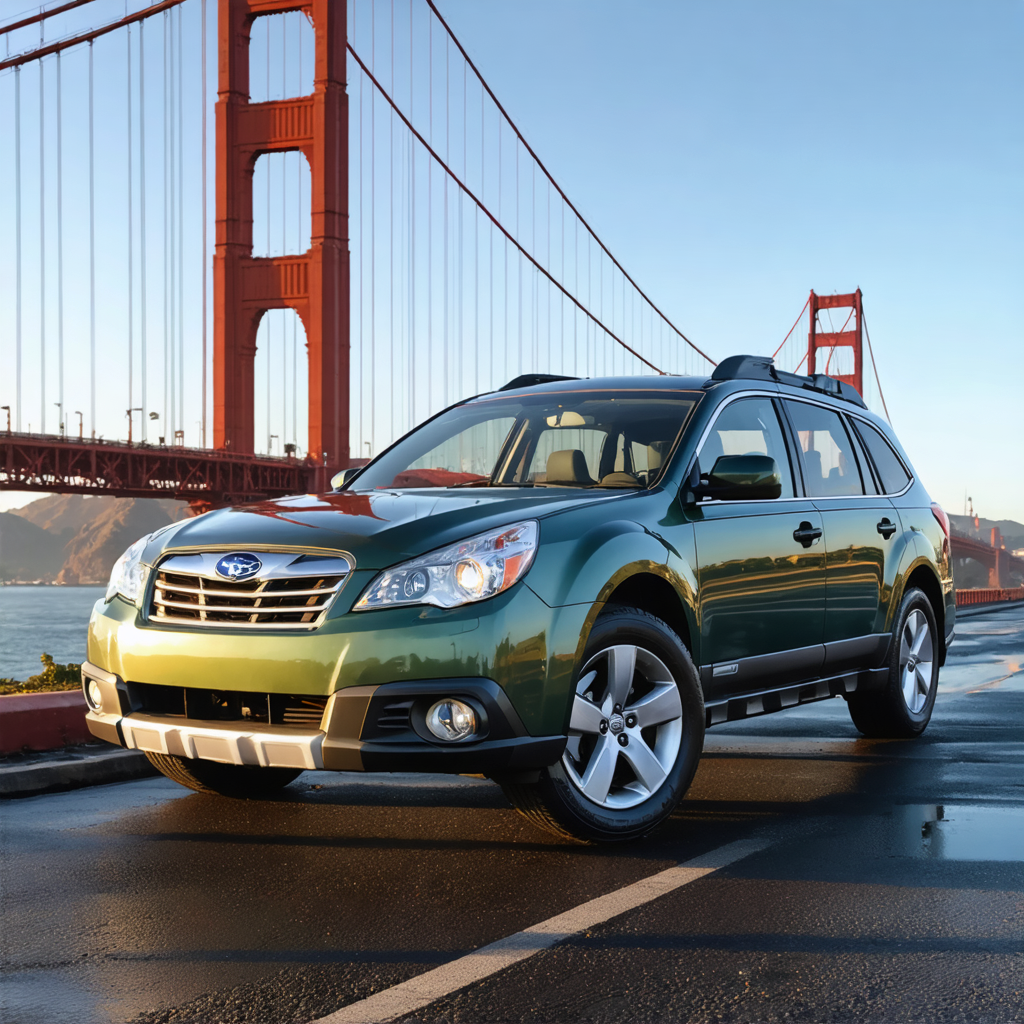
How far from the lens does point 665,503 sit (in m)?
4.90

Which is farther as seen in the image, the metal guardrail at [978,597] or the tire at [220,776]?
the metal guardrail at [978,597]

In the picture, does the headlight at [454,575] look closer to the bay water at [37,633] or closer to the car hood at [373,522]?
the car hood at [373,522]

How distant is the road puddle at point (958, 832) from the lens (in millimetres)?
4387

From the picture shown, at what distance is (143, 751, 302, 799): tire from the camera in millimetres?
5168

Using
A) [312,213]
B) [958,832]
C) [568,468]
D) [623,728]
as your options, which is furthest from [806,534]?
[312,213]

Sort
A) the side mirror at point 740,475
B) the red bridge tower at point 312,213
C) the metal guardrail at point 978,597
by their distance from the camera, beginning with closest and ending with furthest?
the side mirror at point 740,475 → the metal guardrail at point 978,597 → the red bridge tower at point 312,213

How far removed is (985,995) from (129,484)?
59676 mm

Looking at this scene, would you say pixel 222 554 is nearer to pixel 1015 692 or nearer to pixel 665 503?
pixel 665 503

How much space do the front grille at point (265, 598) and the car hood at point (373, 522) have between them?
8cm

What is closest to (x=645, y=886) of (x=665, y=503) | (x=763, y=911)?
(x=763, y=911)

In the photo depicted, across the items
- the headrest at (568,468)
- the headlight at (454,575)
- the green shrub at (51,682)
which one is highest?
the headrest at (568,468)

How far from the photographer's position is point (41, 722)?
607cm

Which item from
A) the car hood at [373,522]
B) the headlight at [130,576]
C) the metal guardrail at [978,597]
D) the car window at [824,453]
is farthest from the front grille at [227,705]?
the metal guardrail at [978,597]

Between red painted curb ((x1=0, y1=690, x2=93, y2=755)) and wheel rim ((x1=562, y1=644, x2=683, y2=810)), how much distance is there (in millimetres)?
2610
